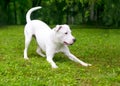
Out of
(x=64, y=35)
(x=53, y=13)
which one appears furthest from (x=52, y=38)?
(x=53, y=13)

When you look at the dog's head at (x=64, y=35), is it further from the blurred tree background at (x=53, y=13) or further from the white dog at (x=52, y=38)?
the blurred tree background at (x=53, y=13)

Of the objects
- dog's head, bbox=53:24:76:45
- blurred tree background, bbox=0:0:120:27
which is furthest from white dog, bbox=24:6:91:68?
blurred tree background, bbox=0:0:120:27

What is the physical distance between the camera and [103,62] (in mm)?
9594

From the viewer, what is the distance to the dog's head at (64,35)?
28.4ft

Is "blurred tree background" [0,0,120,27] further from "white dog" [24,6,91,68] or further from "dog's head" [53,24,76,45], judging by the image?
"dog's head" [53,24,76,45]

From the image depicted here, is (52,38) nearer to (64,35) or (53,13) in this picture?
(64,35)

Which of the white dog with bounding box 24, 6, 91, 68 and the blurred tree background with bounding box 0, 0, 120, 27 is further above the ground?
the white dog with bounding box 24, 6, 91, 68

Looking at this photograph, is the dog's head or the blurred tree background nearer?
the dog's head

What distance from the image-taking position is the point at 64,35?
877cm

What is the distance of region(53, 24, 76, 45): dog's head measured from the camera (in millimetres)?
8656

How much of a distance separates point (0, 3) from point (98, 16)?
10499 mm

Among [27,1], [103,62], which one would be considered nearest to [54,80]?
[103,62]

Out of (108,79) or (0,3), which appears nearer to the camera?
(108,79)

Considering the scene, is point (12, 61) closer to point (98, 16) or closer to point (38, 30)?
point (38, 30)
